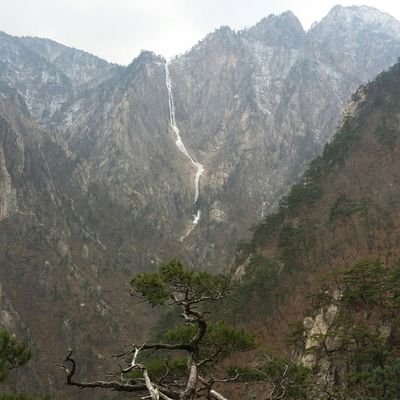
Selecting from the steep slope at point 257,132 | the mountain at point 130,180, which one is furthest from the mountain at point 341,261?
the steep slope at point 257,132

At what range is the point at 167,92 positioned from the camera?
19788 cm

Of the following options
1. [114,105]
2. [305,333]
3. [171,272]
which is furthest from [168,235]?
[171,272]

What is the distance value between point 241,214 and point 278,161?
2917cm

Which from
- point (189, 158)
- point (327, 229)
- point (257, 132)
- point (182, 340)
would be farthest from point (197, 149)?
point (182, 340)

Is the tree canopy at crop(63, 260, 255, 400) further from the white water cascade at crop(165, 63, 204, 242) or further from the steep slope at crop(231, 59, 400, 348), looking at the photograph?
the white water cascade at crop(165, 63, 204, 242)

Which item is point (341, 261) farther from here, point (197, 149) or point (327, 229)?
point (197, 149)

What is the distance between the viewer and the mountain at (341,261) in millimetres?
27000

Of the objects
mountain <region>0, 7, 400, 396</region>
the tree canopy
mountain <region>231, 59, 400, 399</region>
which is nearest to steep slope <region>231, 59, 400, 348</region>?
mountain <region>231, 59, 400, 399</region>

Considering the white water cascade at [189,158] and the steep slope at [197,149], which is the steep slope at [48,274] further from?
the white water cascade at [189,158]

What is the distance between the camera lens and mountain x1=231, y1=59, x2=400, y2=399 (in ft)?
88.6

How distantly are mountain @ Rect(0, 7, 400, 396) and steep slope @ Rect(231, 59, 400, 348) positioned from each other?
38.8m

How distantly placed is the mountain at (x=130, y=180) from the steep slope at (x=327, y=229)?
3882cm

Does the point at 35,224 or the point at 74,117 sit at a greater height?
the point at 74,117

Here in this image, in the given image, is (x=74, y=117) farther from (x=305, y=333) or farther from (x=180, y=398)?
(x=180, y=398)
